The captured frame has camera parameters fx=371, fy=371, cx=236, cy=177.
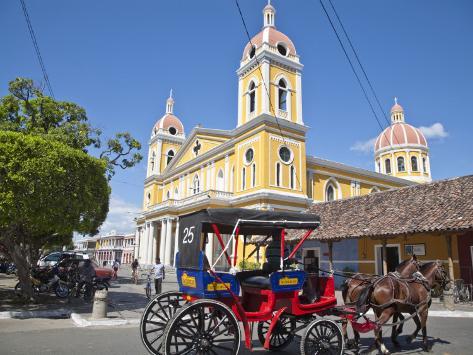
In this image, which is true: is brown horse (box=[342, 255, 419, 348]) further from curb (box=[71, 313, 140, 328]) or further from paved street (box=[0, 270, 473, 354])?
curb (box=[71, 313, 140, 328])

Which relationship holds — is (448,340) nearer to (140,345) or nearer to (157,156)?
(140,345)

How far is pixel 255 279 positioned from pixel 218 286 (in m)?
0.89

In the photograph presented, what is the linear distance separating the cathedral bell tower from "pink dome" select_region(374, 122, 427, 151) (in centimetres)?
2431

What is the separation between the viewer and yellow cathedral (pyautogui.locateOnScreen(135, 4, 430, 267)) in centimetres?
2941

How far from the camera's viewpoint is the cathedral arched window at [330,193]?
36025mm

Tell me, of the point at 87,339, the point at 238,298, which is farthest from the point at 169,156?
the point at 238,298

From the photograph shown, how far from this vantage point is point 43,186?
982 centimetres

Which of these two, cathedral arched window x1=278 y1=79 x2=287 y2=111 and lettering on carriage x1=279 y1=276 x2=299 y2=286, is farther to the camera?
cathedral arched window x1=278 y1=79 x2=287 y2=111

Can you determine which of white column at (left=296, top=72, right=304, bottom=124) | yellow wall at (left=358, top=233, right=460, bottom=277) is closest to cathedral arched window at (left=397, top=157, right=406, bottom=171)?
white column at (left=296, top=72, right=304, bottom=124)

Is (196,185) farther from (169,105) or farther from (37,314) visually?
(37,314)

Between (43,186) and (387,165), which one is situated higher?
(387,165)

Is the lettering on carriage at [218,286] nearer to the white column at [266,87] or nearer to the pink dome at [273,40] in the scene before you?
the white column at [266,87]

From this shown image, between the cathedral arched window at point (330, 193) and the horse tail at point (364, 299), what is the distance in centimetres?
2962

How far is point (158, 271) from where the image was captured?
47.8 ft
